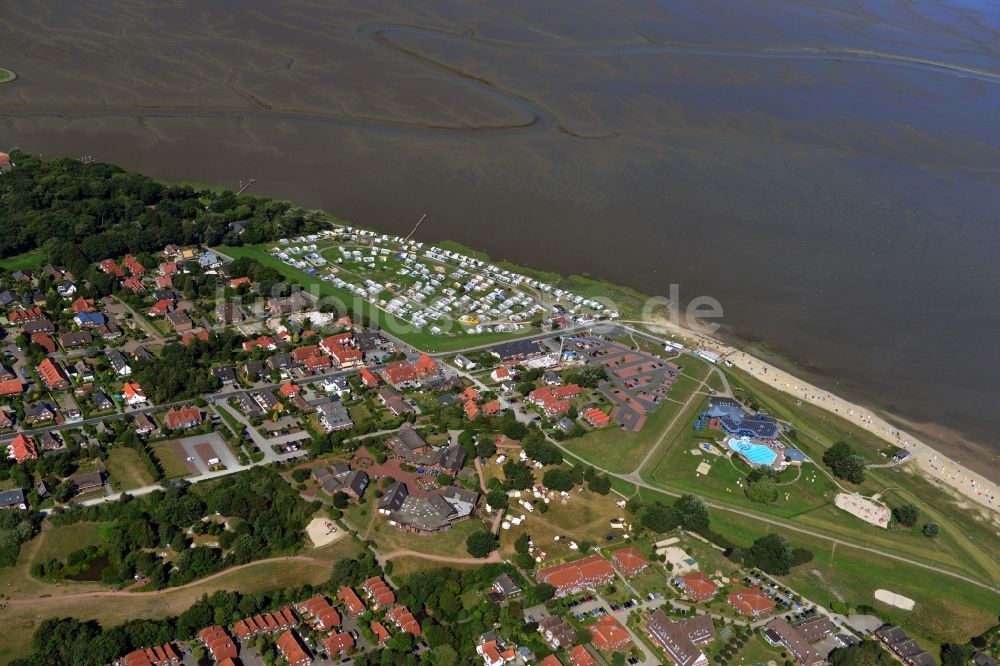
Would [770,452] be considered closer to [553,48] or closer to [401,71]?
[401,71]

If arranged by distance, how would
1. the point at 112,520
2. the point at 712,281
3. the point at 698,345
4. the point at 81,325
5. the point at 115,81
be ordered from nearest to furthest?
1. the point at 112,520
2. the point at 81,325
3. the point at 698,345
4. the point at 712,281
5. the point at 115,81

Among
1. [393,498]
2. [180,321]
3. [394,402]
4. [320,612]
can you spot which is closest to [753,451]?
[394,402]

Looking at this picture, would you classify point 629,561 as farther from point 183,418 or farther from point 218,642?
point 183,418

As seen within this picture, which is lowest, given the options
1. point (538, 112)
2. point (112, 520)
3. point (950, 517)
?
point (112, 520)

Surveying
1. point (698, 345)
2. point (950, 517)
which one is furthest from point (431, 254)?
point (950, 517)

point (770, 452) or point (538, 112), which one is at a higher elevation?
point (538, 112)

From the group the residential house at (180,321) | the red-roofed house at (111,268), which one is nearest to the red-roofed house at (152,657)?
the residential house at (180,321)
